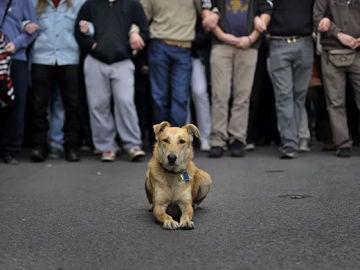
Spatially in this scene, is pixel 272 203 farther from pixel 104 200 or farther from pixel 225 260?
pixel 225 260

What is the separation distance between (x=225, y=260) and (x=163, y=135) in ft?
5.55

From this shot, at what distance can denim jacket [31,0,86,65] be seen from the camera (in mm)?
10391

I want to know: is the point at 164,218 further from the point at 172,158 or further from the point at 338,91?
the point at 338,91

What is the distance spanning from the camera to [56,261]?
471 centimetres

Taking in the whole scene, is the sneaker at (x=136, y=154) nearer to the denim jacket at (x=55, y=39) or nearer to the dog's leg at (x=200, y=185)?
the denim jacket at (x=55, y=39)

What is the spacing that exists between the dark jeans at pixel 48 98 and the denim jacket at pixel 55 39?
95 millimetres

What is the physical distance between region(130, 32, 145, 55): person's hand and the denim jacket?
0.74 meters

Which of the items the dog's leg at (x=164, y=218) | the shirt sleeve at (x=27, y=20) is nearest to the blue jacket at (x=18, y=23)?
the shirt sleeve at (x=27, y=20)

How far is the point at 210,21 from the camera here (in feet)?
34.4

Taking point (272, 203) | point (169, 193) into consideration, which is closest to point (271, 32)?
point (272, 203)

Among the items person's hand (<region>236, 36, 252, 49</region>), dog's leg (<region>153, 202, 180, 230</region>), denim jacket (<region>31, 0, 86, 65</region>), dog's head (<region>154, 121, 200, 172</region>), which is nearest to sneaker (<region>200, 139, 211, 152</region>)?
person's hand (<region>236, 36, 252, 49</region>)

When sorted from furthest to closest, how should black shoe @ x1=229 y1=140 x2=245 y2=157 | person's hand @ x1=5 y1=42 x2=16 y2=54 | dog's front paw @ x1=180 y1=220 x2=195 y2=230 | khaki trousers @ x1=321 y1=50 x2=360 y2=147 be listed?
black shoe @ x1=229 y1=140 x2=245 y2=157 → khaki trousers @ x1=321 y1=50 x2=360 y2=147 → person's hand @ x1=5 y1=42 x2=16 y2=54 → dog's front paw @ x1=180 y1=220 x2=195 y2=230

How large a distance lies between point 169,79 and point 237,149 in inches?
52.5

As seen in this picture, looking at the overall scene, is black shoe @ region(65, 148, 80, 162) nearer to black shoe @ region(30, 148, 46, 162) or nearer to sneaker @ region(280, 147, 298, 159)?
black shoe @ region(30, 148, 46, 162)
